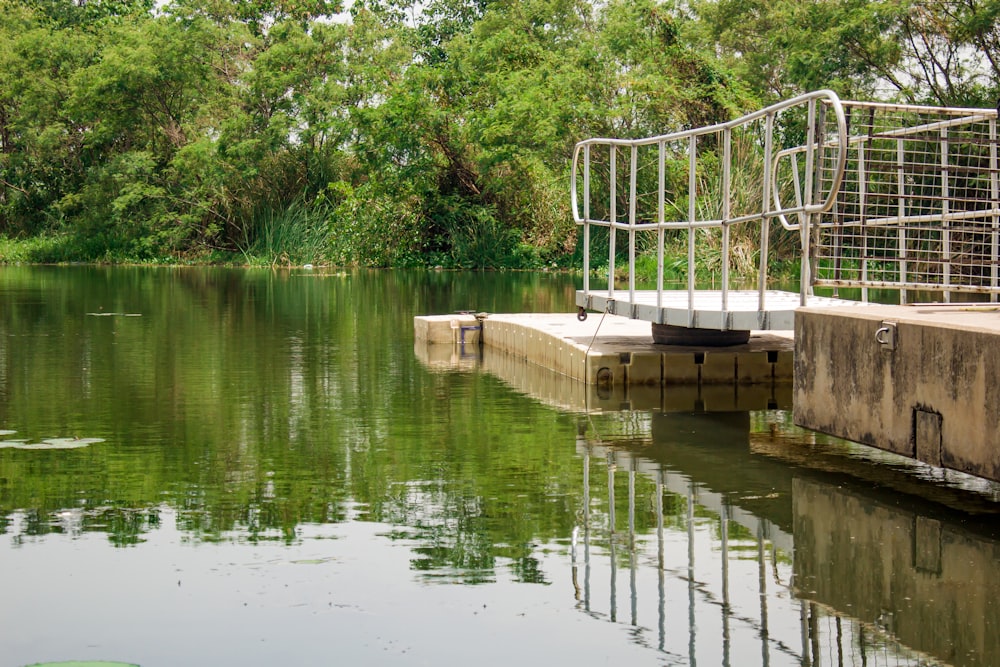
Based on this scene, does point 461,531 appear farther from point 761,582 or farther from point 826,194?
point 826,194

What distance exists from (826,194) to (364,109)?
29914 mm

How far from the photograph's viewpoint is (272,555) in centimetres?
645

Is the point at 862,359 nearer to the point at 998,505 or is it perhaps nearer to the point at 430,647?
the point at 998,505

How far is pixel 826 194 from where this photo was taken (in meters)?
14.0

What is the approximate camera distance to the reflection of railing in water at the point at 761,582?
5.16 metres

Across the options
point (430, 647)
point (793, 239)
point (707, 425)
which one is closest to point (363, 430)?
point (707, 425)

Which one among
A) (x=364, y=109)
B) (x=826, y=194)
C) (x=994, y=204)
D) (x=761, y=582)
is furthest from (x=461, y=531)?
(x=364, y=109)

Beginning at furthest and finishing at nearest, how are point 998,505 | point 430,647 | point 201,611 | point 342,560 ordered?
point 998,505 < point 342,560 < point 201,611 < point 430,647

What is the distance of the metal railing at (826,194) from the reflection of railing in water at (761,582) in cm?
277

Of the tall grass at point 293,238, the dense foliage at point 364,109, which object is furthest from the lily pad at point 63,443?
the tall grass at point 293,238

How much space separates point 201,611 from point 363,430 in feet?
15.3

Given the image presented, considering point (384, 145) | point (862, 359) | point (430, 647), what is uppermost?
point (384, 145)

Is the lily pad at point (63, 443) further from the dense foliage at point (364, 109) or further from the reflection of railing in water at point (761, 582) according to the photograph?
the dense foliage at point (364, 109)

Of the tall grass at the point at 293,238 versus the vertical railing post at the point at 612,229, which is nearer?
the vertical railing post at the point at 612,229
